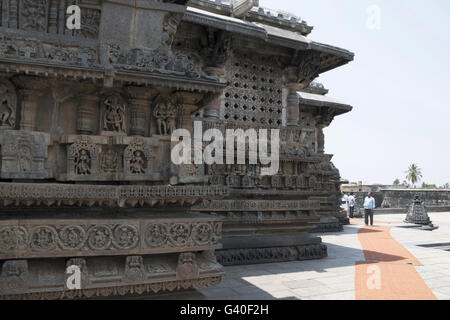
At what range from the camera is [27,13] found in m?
5.24

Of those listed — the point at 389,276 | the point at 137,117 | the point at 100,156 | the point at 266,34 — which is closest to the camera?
the point at 100,156

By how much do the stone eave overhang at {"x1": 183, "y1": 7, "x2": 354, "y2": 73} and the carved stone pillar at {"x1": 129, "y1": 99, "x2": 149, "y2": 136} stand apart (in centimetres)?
407

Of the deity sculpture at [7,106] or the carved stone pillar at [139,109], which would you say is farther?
the carved stone pillar at [139,109]

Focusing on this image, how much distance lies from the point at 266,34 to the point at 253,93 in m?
1.69

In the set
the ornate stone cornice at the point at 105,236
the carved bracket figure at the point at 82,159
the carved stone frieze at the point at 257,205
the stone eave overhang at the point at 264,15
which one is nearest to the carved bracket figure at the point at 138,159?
the carved bracket figure at the point at 82,159

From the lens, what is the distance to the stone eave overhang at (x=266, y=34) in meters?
8.95

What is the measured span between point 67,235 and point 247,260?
513 cm

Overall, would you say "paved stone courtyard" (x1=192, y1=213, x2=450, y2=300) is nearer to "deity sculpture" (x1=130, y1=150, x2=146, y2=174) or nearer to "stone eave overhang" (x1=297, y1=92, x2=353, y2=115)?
"deity sculpture" (x1=130, y1=150, x2=146, y2=174)

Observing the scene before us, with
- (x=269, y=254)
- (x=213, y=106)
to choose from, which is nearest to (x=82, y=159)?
(x=213, y=106)

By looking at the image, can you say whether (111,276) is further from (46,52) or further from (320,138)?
(320,138)

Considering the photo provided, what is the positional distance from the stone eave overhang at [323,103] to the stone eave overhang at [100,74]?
10636mm

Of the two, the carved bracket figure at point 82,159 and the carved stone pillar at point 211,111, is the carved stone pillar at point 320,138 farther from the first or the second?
the carved bracket figure at point 82,159

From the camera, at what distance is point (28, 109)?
4.84 m
